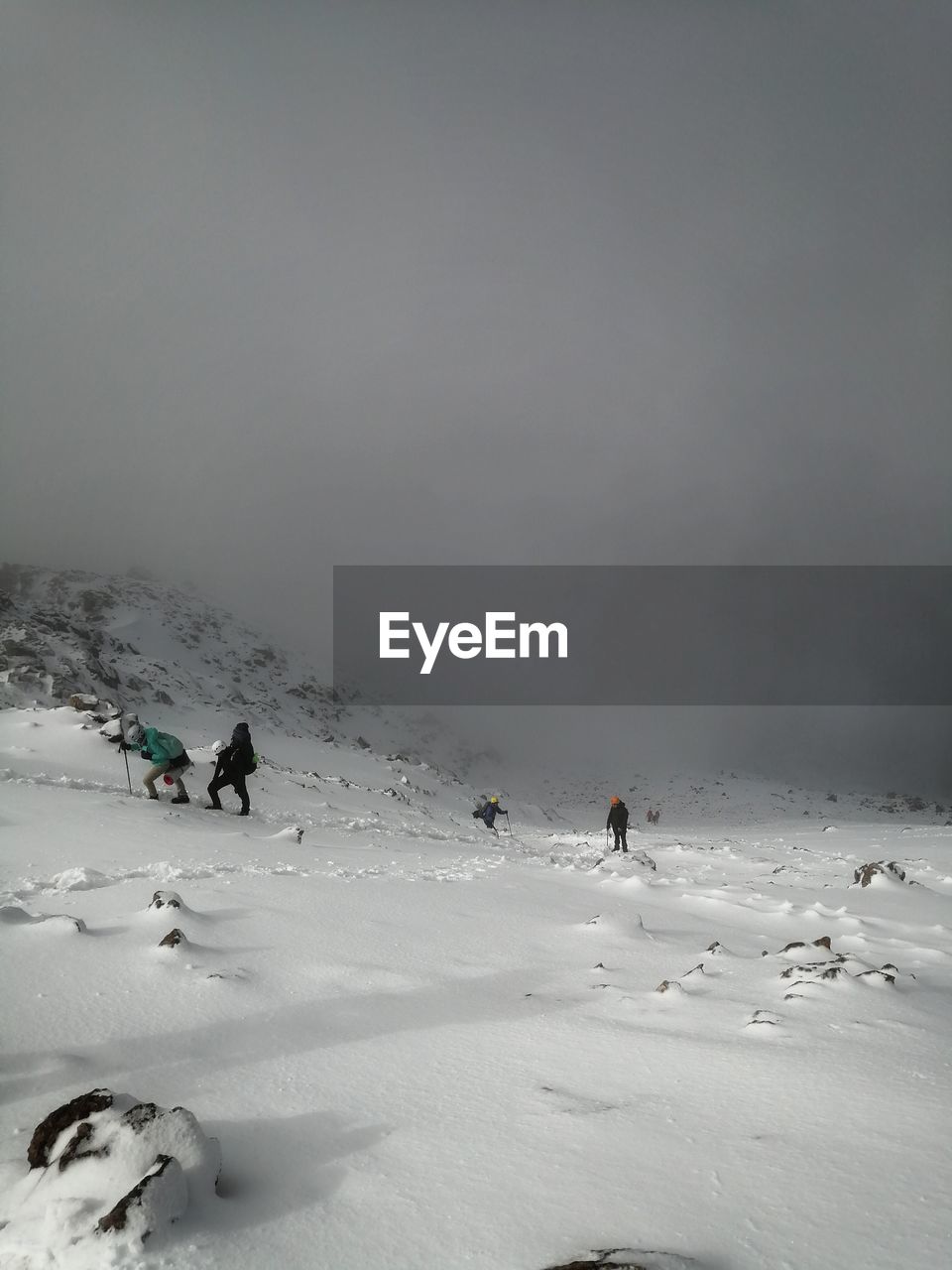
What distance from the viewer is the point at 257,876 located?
6723 millimetres

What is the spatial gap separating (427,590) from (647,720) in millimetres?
27984

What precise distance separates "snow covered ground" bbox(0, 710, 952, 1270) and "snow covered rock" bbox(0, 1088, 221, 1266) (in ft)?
0.05

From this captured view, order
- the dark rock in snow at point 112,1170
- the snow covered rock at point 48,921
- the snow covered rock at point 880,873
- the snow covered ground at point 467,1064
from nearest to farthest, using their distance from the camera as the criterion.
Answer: the dark rock in snow at point 112,1170 → the snow covered ground at point 467,1064 → the snow covered rock at point 48,921 → the snow covered rock at point 880,873

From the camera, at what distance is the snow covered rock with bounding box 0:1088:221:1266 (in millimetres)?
1739

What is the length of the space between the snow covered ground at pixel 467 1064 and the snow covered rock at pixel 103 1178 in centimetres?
1

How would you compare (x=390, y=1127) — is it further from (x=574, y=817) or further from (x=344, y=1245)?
(x=574, y=817)

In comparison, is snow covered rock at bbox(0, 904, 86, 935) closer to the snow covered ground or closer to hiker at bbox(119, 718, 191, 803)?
the snow covered ground

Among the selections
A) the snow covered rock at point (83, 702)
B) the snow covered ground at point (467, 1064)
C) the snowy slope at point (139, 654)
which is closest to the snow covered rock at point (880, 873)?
the snow covered ground at point (467, 1064)

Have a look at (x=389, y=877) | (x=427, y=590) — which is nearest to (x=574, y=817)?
(x=389, y=877)

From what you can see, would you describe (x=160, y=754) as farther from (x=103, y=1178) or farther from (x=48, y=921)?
(x=103, y=1178)

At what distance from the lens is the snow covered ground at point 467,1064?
1.89m

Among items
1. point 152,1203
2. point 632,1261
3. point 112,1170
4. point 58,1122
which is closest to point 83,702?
point 58,1122

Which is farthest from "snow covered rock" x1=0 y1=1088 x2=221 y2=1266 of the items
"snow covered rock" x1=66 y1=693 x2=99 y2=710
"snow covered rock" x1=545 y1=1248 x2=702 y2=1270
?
"snow covered rock" x1=66 y1=693 x2=99 y2=710

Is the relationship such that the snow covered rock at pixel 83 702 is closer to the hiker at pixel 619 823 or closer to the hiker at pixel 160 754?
the hiker at pixel 160 754
